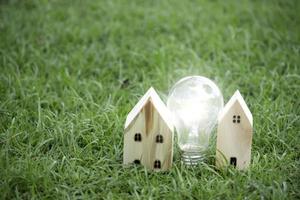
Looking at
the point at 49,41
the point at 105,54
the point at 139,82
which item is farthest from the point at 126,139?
the point at 49,41

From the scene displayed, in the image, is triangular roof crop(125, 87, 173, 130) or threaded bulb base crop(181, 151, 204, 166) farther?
threaded bulb base crop(181, 151, 204, 166)

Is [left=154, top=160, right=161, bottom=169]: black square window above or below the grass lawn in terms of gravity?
below

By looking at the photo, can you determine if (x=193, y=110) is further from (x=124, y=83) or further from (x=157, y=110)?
(x=124, y=83)

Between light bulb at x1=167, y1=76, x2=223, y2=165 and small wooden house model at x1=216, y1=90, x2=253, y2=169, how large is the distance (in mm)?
79

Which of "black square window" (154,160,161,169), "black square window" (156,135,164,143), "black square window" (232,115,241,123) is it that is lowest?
"black square window" (154,160,161,169)

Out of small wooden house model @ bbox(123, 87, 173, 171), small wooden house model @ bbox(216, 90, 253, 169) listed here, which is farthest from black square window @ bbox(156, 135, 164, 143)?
small wooden house model @ bbox(216, 90, 253, 169)

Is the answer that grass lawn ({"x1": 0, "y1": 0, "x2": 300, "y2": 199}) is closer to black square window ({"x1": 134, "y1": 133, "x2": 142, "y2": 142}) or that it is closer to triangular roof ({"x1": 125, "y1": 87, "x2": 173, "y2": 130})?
black square window ({"x1": 134, "y1": 133, "x2": 142, "y2": 142})

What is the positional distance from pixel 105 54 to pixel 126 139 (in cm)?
174

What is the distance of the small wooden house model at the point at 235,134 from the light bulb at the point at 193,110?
0.08 m

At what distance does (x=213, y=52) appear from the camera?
4.54 metres

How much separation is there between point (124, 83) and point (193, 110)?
51.3 inches

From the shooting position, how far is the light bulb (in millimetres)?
2883

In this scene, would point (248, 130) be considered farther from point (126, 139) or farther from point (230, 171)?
point (126, 139)

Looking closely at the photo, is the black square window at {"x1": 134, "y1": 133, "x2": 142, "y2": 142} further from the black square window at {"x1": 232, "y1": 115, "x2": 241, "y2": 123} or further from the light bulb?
the black square window at {"x1": 232, "y1": 115, "x2": 241, "y2": 123}
